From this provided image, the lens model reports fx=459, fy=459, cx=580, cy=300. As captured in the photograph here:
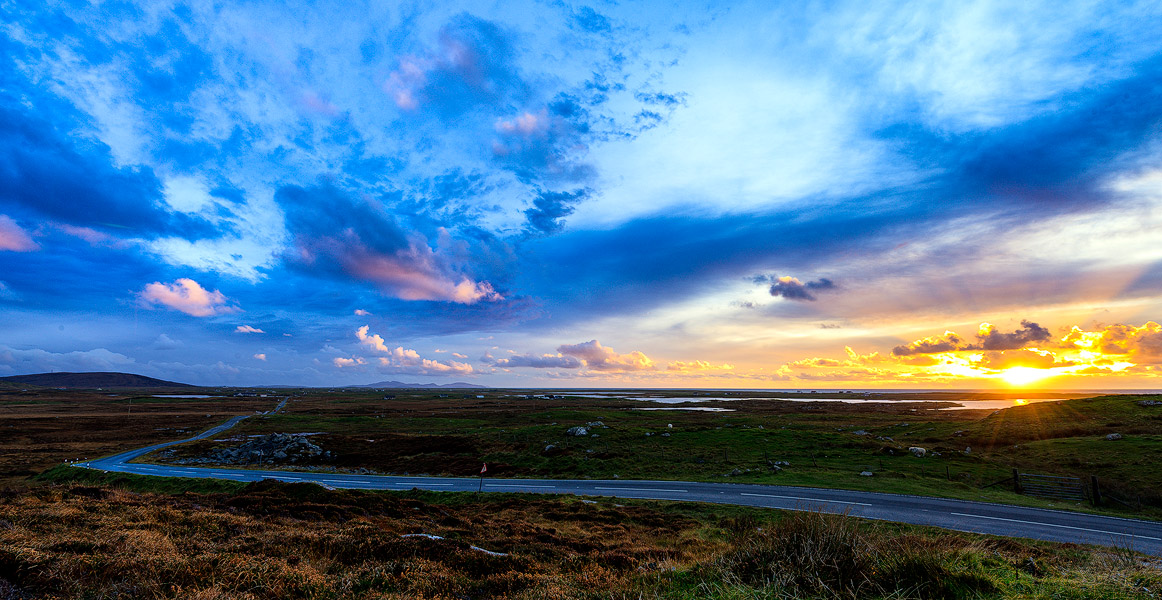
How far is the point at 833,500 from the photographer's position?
24344 mm

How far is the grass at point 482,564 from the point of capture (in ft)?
19.2

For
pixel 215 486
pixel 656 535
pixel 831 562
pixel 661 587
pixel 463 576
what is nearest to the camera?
pixel 831 562

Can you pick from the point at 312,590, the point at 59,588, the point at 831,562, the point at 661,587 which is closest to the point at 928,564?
the point at 831,562

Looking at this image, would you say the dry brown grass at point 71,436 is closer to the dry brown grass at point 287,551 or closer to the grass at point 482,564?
the dry brown grass at point 287,551

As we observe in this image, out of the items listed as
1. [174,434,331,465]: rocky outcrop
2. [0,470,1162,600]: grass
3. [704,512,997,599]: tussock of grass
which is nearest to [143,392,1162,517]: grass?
[174,434,331,465]: rocky outcrop

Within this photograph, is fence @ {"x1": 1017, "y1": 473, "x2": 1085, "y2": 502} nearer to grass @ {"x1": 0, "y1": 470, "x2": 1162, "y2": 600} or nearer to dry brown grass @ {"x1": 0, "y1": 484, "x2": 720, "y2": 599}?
grass @ {"x1": 0, "y1": 470, "x2": 1162, "y2": 600}

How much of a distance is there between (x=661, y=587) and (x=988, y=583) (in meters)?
4.12

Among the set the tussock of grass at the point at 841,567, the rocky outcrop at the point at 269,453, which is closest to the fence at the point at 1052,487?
the tussock of grass at the point at 841,567

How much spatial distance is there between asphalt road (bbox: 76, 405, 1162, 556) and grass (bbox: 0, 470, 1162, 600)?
2975 millimetres

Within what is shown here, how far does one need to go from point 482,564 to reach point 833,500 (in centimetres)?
2188

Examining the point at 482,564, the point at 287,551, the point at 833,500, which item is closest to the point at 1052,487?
the point at 833,500

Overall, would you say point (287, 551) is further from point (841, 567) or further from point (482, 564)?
point (841, 567)

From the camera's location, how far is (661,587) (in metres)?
Answer: 6.64

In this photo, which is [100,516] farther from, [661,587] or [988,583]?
[988,583]
